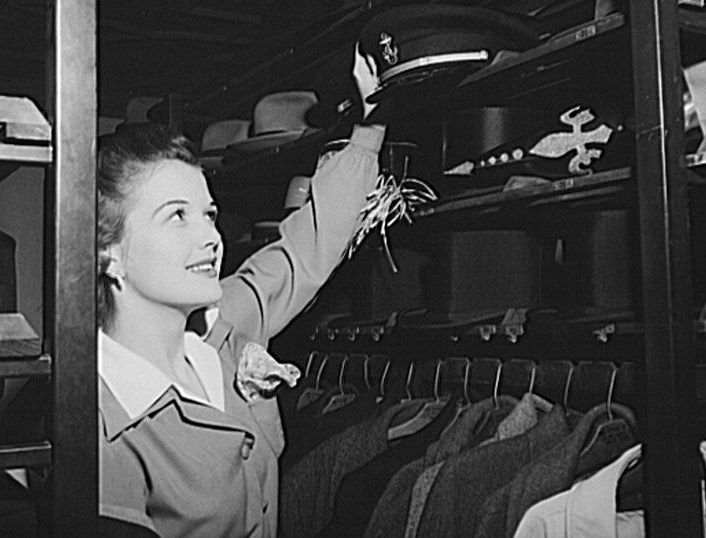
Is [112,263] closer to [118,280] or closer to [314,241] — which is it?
[118,280]

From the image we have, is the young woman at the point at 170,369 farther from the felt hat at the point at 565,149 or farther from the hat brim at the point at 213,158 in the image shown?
the felt hat at the point at 565,149

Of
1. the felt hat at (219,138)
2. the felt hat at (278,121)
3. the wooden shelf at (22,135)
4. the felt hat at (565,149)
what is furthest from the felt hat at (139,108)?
the wooden shelf at (22,135)

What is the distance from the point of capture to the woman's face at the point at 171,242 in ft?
4.76

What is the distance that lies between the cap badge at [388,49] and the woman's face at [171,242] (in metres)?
0.37

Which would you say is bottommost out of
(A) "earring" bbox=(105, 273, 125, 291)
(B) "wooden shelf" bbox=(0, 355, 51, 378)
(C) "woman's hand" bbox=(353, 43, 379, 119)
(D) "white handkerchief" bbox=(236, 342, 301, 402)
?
(D) "white handkerchief" bbox=(236, 342, 301, 402)

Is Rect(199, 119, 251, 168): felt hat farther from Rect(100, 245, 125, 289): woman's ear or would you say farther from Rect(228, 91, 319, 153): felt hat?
Rect(100, 245, 125, 289): woman's ear

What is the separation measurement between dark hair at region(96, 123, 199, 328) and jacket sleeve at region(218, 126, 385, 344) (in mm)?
294

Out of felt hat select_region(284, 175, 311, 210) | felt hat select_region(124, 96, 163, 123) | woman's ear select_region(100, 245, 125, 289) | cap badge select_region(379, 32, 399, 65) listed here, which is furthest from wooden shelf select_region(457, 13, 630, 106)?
felt hat select_region(124, 96, 163, 123)

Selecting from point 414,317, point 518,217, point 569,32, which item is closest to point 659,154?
point 569,32

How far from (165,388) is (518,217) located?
0.71m

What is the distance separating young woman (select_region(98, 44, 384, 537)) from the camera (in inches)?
54.9

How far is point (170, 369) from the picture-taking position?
148 centimetres

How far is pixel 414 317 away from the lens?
1.83 m

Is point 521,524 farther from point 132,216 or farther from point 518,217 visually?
point 132,216
